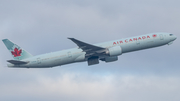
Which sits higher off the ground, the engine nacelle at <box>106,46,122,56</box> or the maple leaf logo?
the maple leaf logo

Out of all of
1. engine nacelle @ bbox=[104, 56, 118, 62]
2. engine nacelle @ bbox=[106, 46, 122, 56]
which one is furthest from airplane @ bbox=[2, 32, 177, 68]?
engine nacelle @ bbox=[104, 56, 118, 62]

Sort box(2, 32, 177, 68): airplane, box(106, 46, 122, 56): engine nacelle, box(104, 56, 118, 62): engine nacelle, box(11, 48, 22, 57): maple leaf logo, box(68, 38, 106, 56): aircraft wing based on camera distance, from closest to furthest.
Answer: box(68, 38, 106, 56): aircraft wing
box(106, 46, 122, 56): engine nacelle
box(2, 32, 177, 68): airplane
box(11, 48, 22, 57): maple leaf logo
box(104, 56, 118, 62): engine nacelle

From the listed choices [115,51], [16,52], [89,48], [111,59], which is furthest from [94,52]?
[16,52]

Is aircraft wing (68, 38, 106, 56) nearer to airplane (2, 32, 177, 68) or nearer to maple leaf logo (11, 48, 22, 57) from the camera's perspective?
airplane (2, 32, 177, 68)

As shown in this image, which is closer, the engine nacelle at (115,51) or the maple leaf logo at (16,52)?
the engine nacelle at (115,51)

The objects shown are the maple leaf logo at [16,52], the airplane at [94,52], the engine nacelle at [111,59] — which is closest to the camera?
the airplane at [94,52]

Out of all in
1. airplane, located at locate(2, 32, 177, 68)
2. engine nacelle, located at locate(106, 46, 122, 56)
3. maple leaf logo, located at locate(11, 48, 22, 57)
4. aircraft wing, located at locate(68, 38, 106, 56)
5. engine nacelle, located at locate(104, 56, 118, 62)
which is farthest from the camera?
engine nacelle, located at locate(104, 56, 118, 62)

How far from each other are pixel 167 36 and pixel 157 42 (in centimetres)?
281


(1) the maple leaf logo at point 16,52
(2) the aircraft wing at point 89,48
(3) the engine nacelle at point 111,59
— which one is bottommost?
(3) the engine nacelle at point 111,59

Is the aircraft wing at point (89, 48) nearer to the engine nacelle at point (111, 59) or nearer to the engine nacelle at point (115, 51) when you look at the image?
the engine nacelle at point (115, 51)

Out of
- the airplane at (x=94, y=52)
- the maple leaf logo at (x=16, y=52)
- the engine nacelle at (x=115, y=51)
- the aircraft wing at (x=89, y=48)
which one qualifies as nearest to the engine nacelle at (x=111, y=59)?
the airplane at (x=94, y=52)

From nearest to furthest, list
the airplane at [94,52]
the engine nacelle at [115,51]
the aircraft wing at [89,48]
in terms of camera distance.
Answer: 1. the aircraft wing at [89,48]
2. the engine nacelle at [115,51]
3. the airplane at [94,52]

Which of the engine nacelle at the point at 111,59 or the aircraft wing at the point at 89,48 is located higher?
the aircraft wing at the point at 89,48

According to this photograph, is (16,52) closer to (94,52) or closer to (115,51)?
(94,52)
